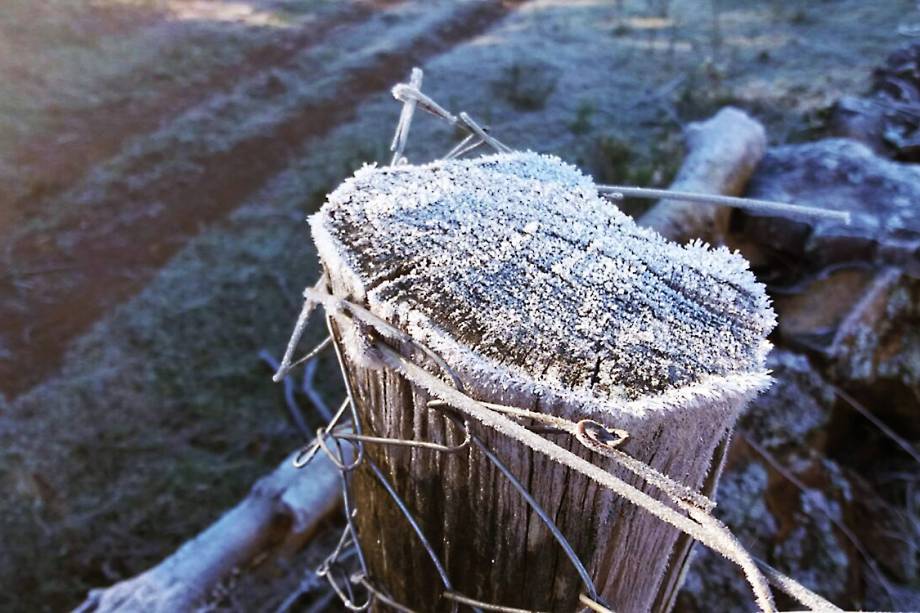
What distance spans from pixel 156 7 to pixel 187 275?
607 cm

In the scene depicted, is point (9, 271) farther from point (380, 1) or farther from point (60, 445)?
point (380, 1)

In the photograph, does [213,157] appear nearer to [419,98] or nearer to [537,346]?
[419,98]

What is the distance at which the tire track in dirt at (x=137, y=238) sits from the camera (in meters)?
4.14

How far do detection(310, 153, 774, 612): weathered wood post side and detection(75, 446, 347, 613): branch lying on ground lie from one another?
1745 millimetres

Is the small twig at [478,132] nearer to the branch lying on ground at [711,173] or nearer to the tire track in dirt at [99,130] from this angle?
the branch lying on ground at [711,173]

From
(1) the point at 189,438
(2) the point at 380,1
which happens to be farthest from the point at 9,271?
(2) the point at 380,1

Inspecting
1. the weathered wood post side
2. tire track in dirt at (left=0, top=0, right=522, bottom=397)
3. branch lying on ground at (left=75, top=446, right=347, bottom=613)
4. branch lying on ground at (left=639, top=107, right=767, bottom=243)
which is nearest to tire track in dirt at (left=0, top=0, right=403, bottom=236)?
tire track in dirt at (left=0, top=0, right=522, bottom=397)

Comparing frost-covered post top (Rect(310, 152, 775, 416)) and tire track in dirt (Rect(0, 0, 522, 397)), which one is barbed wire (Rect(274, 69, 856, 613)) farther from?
tire track in dirt (Rect(0, 0, 522, 397))

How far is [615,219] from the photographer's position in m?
0.85

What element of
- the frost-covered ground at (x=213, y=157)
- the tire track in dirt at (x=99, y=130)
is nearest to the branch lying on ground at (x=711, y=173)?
the frost-covered ground at (x=213, y=157)

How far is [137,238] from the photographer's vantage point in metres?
5.04

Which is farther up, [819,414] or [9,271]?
[819,414]

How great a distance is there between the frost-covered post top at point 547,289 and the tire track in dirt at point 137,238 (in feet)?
12.7

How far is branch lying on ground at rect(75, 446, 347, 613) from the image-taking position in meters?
2.23
